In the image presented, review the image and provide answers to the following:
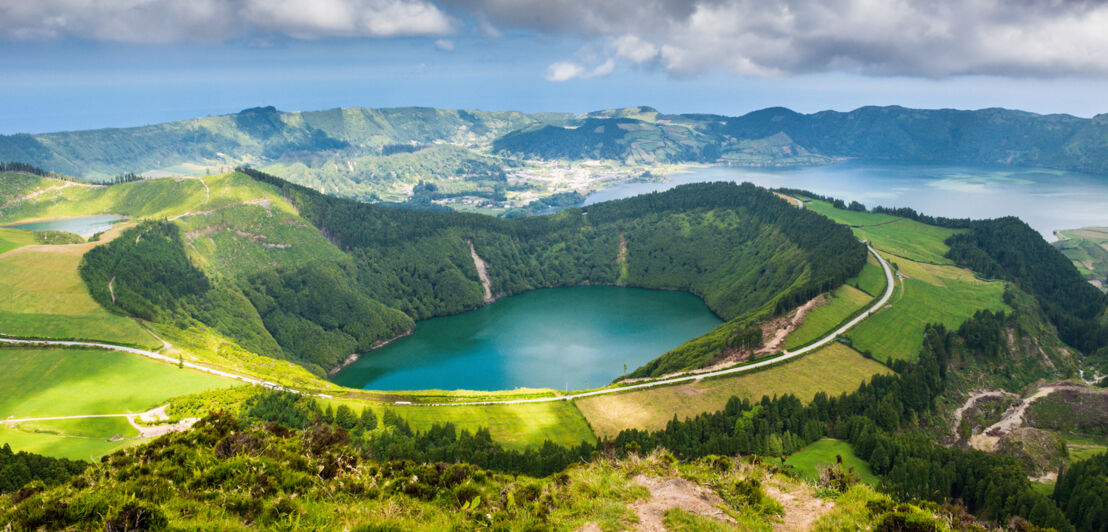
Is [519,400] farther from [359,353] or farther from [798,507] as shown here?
[798,507]

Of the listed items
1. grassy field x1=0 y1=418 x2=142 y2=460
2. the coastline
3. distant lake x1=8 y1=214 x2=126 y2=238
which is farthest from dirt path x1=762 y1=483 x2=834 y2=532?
distant lake x1=8 y1=214 x2=126 y2=238

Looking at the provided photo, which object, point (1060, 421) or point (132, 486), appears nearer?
point (132, 486)

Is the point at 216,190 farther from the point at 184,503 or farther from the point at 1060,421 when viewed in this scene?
the point at 1060,421

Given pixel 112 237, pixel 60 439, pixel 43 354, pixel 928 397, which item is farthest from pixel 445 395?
pixel 112 237

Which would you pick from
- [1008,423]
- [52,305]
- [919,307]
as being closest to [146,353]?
[52,305]

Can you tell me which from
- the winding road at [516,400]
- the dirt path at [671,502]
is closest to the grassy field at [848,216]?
the winding road at [516,400]

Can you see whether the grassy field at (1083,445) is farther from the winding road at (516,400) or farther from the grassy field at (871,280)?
the grassy field at (871,280)
